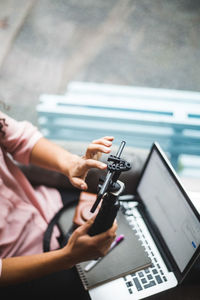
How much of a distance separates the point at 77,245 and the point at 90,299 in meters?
0.26

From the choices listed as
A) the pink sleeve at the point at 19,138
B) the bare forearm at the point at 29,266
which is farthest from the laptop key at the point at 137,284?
the pink sleeve at the point at 19,138

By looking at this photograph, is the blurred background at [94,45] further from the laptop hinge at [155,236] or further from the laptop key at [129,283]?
the laptop key at [129,283]

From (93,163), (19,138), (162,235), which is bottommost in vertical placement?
(162,235)

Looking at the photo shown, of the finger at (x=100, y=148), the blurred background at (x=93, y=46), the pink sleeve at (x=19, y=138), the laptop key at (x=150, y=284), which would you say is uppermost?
the blurred background at (x=93, y=46)

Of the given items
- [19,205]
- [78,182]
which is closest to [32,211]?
[19,205]

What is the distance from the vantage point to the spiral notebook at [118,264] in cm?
80

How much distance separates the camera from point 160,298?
2.71 ft

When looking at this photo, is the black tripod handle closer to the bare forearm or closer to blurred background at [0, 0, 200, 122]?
the bare forearm

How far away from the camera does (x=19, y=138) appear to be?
957mm

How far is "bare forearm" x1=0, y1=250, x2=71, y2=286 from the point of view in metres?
0.73

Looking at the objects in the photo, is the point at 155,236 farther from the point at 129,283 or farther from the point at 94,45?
the point at 94,45

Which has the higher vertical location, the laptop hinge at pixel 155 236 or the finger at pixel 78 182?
the finger at pixel 78 182

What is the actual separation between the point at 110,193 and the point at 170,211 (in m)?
0.31

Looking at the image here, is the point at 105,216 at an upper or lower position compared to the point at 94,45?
lower
